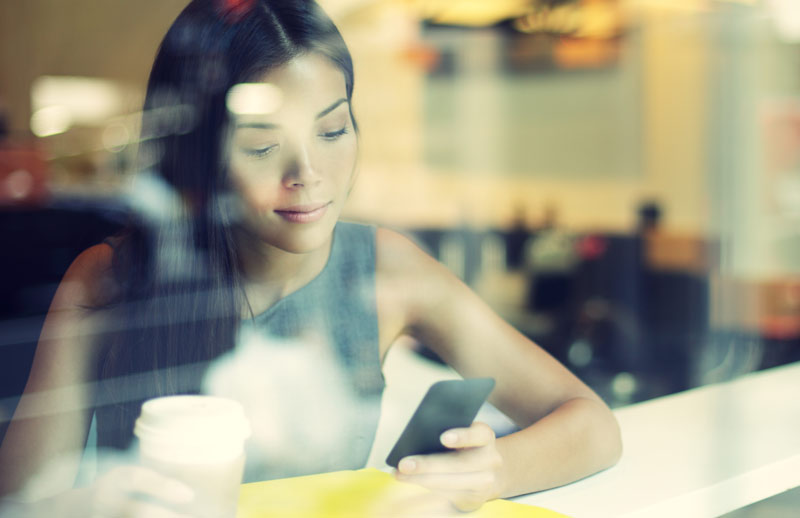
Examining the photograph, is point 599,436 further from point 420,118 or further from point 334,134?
point 420,118

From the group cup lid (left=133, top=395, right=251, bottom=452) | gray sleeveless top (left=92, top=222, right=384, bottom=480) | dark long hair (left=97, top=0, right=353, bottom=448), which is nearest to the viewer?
cup lid (left=133, top=395, right=251, bottom=452)

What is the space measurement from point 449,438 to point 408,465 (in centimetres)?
5

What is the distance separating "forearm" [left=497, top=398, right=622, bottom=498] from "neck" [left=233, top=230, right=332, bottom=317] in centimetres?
33

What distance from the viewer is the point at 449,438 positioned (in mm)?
779

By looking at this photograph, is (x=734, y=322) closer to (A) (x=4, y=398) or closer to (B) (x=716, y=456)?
(B) (x=716, y=456)

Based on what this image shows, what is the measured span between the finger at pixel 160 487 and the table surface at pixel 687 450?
0.41 m

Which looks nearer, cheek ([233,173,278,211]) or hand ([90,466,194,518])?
hand ([90,466,194,518])

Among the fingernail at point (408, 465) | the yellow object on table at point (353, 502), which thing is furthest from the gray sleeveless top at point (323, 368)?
the fingernail at point (408, 465)

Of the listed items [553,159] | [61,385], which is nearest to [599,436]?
[61,385]

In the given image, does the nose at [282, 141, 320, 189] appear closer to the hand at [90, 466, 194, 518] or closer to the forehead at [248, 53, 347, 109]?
the forehead at [248, 53, 347, 109]

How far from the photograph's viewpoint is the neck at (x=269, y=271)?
3.14 ft

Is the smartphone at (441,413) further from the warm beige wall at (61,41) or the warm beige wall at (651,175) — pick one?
the warm beige wall at (651,175)

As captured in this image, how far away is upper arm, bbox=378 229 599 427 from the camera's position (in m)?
1.10

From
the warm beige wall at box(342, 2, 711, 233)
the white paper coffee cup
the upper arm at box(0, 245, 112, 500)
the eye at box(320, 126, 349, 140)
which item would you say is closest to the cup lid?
the white paper coffee cup
